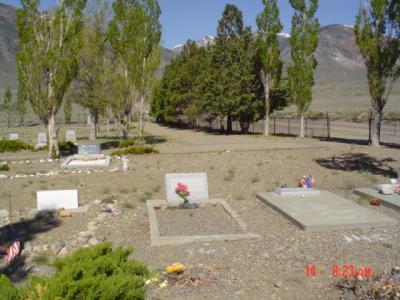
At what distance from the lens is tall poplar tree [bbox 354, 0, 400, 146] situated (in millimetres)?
22625

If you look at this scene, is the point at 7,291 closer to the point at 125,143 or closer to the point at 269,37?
the point at 125,143

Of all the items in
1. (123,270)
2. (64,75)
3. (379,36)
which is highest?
(379,36)

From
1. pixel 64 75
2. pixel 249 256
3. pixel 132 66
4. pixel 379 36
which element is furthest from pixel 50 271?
pixel 379 36

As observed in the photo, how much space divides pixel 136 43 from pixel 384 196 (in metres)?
17.2

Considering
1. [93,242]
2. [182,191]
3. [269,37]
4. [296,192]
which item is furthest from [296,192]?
[269,37]

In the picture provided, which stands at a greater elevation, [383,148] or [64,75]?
[64,75]

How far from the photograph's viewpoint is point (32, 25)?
67.0 ft

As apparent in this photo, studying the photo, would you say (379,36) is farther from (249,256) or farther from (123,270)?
(123,270)

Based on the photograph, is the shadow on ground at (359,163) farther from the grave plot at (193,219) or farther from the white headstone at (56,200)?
the white headstone at (56,200)

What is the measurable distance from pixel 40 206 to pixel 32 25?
12.6 m

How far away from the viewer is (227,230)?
9.12 m

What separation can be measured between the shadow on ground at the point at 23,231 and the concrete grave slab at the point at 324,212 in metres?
5.02

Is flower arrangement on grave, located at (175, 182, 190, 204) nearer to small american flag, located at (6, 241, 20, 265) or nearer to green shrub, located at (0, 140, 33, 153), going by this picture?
small american flag, located at (6, 241, 20, 265)

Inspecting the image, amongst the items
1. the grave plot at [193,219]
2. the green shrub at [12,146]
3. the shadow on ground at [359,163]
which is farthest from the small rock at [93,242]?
the green shrub at [12,146]
